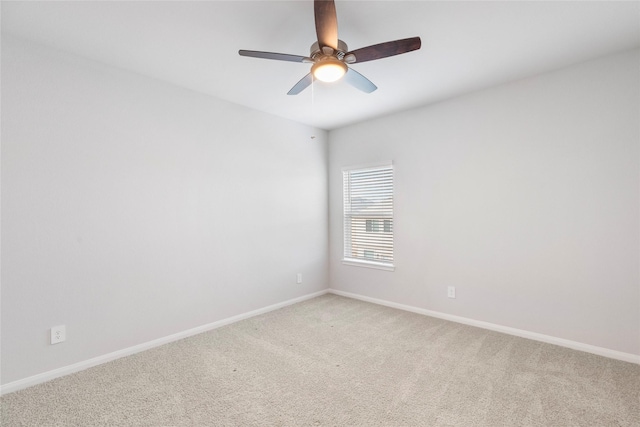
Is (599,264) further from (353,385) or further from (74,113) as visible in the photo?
(74,113)

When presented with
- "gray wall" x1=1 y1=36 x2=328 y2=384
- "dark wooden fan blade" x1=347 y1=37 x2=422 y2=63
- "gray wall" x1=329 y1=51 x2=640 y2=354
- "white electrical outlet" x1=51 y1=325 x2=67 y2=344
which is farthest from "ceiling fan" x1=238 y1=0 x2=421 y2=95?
"white electrical outlet" x1=51 y1=325 x2=67 y2=344

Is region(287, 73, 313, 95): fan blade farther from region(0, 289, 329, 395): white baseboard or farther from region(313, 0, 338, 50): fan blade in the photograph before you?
region(0, 289, 329, 395): white baseboard

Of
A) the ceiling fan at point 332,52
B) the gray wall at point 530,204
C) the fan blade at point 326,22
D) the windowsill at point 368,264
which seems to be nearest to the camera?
the fan blade at point 326,22

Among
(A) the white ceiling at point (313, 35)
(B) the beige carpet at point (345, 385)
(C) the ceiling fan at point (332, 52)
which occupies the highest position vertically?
(A) the white ceiling at point (313, 35)

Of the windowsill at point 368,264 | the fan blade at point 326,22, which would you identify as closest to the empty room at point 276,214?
the fan blade at point 326,22

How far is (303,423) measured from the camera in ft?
5.99

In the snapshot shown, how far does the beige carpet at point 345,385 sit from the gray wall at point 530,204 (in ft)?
1.39

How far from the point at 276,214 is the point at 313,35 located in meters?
2.24

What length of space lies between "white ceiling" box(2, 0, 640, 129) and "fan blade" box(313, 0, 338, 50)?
0.31 meters

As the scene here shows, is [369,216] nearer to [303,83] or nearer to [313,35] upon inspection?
[303,83]

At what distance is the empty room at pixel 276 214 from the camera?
2004 millimetres

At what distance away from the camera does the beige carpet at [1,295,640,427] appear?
1.87m

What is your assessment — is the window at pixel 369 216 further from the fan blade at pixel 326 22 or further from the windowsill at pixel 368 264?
the fan blade at pixel 326 22

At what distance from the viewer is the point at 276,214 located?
400cm
